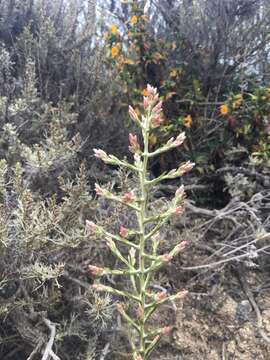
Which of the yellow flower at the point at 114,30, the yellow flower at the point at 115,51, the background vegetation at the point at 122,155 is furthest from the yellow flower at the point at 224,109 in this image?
the yellow flower at the point at 114,30

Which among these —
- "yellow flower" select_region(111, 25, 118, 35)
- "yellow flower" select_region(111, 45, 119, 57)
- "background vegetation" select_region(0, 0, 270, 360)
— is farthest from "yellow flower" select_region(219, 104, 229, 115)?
"yellow flower" select_region(111, 25, 118, 35)

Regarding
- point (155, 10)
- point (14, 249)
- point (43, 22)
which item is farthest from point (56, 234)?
point (155, 10)

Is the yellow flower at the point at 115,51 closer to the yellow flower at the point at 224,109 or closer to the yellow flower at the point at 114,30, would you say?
the yellow flower at the point at 114,30

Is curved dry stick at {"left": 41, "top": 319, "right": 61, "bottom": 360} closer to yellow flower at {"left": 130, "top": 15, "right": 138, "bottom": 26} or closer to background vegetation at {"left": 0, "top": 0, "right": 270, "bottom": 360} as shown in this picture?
background vegetation at {"left": 0, "top": 0, "right": 270, "bottom": 360}

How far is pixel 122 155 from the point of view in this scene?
323 centimetres

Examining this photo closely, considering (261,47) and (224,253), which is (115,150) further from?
(261,47)

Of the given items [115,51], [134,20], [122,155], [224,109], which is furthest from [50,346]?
[134,20]

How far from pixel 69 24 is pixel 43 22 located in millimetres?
290

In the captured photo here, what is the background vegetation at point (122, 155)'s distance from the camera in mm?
2191

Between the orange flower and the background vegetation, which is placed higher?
the orange flower

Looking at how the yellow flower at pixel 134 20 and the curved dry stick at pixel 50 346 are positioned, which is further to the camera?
the yellow flower at pixel 134 20

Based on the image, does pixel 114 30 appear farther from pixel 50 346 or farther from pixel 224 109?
pixel 50 346

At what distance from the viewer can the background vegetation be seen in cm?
219

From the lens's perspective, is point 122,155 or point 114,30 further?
point 114,30
